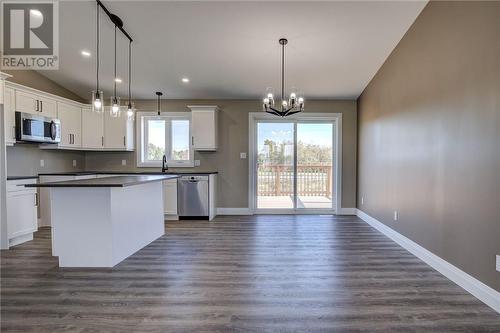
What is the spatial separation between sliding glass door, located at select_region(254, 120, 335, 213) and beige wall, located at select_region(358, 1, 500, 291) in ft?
5.36

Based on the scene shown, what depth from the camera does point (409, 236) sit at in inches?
136

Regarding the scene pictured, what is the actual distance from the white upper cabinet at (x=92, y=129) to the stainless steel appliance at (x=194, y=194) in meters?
1.91

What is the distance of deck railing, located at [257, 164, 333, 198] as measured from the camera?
230 inches

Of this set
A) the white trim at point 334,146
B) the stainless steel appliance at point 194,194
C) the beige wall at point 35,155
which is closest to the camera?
the beige wall at point 35,155

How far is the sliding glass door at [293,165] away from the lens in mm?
5820

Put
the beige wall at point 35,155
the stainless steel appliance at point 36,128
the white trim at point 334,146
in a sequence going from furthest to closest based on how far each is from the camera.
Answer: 1. the white trim at point 334,146
2. the beige wall at point 35,155
3. the stainless steel appliance at point 36,128

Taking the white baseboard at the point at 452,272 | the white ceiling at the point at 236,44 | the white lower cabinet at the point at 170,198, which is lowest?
the white baseboard at the point at 452,272

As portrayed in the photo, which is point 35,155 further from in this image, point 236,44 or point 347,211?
point 347,211

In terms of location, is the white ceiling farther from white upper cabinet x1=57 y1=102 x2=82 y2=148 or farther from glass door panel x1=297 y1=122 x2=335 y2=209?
glass door panel x1=297 y1=122 x2=335 y2=209

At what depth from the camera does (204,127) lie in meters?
5.47

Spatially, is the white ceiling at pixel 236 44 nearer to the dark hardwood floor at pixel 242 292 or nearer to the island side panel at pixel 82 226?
the island side panel at pixel 82 226

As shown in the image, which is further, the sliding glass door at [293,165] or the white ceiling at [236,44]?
the sliding glass door at [293,165]

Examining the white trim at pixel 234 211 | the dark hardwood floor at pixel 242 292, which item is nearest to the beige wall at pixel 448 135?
the dark hardwood floor at pixel 242 292

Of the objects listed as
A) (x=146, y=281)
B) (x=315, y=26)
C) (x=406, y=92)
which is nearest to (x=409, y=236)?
(x=406, y=92)
